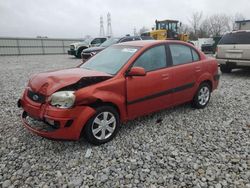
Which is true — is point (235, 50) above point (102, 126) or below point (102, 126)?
above

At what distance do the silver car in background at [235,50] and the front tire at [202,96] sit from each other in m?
3.89

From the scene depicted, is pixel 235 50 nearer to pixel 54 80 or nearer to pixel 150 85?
pixel 150 85

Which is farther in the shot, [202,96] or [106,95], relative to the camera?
[202,96]

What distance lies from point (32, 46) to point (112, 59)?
23779 mm

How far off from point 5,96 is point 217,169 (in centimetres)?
571

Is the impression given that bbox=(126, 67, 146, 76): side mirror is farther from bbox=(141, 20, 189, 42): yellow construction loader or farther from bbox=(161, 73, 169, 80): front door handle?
bbox=(141, 20, 189, 42): yellow construction loader

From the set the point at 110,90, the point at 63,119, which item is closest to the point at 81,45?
the point at 110,90

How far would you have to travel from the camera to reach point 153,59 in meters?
4.25

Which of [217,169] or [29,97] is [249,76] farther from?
[29,97]

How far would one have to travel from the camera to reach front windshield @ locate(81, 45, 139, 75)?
394 centimetres

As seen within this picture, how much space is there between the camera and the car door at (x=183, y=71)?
4.53m

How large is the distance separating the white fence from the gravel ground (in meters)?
21.8

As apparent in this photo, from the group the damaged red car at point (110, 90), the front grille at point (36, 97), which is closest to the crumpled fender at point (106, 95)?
the damaged red car at point (110, 90)

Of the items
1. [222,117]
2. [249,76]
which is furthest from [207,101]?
[249,76]
